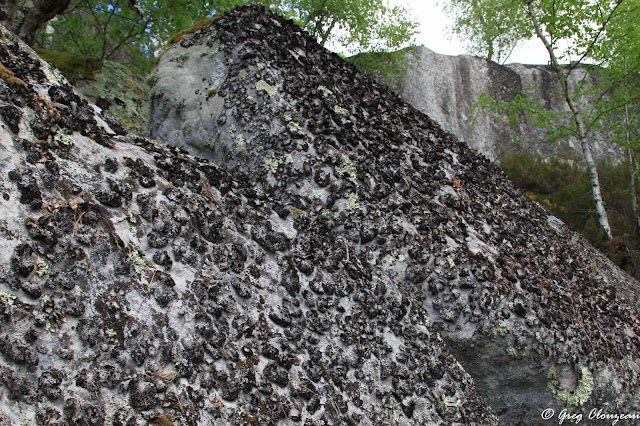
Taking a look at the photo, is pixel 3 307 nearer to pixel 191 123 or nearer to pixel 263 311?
pixel 263 311

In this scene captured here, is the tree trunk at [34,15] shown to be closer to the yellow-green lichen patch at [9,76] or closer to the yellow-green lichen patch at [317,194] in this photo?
the yellow-green lichen patch at [9,76]

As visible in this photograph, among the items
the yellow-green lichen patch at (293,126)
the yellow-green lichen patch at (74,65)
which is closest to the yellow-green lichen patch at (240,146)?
the yellow-green lichen patch at (293,126)

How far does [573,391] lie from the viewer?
3225mm

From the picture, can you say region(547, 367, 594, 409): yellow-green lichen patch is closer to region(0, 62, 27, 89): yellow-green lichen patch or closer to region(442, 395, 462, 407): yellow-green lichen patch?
region(442, 395, 462, 407): yellow-green lichen patch

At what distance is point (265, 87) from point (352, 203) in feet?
4.06

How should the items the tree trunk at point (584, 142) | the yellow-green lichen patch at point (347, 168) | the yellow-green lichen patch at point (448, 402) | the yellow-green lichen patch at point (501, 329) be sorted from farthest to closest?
the tree trunk at point (584, 142), the yellow-green lichen patch at point (347, 168), the yellow-green lichen patch at point (501, 329), the yellow-green lichen patch at point (448, 402)

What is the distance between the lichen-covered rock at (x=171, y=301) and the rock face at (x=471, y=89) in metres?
17.4

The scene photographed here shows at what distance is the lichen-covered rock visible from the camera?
1561 millimetres

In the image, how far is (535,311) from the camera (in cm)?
322

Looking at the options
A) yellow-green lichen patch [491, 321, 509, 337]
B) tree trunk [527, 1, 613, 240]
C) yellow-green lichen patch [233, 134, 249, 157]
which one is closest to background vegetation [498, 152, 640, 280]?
tree trunk [527, 1, 613, 240]

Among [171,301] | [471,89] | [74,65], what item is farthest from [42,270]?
[471,89]

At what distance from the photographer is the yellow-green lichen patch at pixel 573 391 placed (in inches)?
125

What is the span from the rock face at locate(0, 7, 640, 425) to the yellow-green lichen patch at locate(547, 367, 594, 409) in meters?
0.01

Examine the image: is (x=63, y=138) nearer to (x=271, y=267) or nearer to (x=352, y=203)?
(x=271, y=267)
